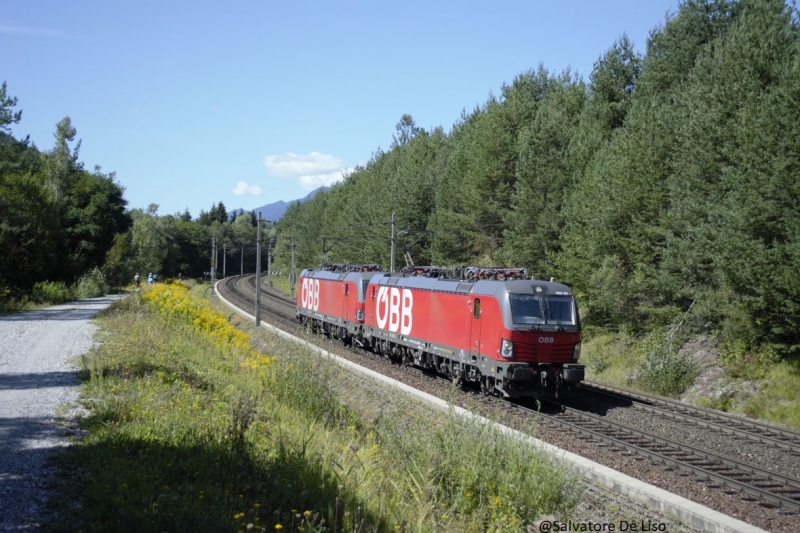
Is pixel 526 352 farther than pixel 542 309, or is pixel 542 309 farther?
pixel 542 309

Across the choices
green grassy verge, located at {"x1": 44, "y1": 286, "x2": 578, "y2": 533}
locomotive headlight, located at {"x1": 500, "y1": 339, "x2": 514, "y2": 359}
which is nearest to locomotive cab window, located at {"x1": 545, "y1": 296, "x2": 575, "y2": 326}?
locomotive headlight, located at {"x1": 500, "y1": 339, "x2": 514, "y2": 359}

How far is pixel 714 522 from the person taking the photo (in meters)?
7.89

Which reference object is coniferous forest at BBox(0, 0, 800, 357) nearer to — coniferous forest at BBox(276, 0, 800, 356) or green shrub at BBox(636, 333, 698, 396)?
coniferous forest at BBox(276, 0, 800, 356)

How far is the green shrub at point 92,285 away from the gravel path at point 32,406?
19.4 m

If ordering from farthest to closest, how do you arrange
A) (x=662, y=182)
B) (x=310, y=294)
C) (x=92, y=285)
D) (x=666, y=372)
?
(x=92, y=285)
(x=310, y=294)
(x=662, y=182)
(x=666, y=372)

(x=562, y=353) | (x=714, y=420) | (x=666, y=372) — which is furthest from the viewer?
(x=666, y=372)

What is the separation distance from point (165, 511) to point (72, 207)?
47.1 meters

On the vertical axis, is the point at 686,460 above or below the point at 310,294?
below

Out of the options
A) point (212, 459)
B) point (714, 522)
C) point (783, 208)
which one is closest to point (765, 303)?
point (783, 208)

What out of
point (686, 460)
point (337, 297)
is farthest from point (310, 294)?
point (686, 460)

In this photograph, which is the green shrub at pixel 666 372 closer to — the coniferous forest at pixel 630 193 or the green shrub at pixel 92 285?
the coniferous forest at pixel 630 193

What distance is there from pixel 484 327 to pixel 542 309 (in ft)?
5.03

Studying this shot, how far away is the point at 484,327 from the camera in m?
16.6

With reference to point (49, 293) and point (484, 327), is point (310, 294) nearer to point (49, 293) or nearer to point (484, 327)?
point (49, 293)
